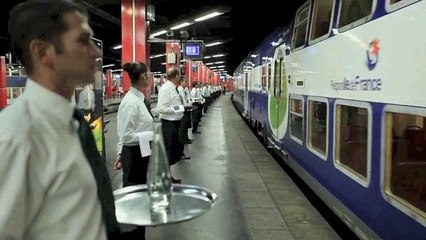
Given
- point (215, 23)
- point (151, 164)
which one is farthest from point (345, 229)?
point (215, 23)

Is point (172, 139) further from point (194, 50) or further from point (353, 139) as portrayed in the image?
point (194, 50)

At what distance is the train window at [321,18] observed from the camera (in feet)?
16.2

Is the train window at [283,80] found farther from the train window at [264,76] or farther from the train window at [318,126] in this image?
the train window at [264,76]

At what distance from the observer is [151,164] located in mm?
2342

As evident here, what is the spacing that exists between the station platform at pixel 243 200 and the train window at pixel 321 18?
2.22 m

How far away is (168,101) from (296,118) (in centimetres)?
194

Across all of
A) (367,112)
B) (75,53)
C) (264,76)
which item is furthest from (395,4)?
(264,76)

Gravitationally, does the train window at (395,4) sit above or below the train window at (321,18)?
below

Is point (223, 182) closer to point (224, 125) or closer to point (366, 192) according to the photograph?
point (366, 192)

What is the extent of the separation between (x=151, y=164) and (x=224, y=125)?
14959mm

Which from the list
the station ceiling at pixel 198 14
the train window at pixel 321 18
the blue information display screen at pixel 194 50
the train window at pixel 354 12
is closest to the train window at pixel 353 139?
the train window at pixel 354 12

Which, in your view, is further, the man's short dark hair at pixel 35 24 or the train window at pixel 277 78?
the train window at pixel 277 78

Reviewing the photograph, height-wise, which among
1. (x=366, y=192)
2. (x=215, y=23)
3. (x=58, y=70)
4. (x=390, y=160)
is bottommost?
(x=366, y=192)

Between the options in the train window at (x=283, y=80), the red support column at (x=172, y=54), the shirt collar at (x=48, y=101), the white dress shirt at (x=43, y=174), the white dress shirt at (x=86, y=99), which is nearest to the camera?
the white dress shirt at (x=43, y=174)
